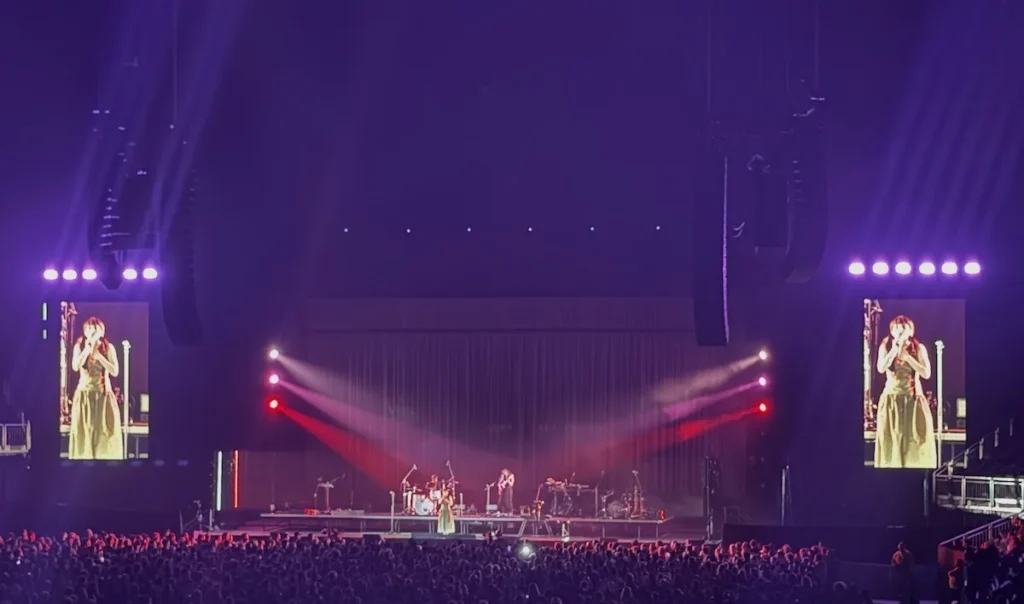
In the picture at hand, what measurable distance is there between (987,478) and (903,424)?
2707 millimetres

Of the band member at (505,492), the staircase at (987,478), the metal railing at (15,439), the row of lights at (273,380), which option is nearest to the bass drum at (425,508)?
the band member at (505,492)

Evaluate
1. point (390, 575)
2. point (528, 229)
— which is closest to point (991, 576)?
point (390, 575)

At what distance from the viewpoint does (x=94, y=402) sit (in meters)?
25.1

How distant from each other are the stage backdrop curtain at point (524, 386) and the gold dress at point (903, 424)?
3471 millimetres

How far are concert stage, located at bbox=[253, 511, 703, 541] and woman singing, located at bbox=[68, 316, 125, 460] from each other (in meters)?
3.32

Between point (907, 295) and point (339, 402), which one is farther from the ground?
point (907, 295)

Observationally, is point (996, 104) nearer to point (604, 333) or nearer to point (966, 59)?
point (966, 59)

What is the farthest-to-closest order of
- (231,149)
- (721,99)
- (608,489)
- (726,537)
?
(608,489) → (231,149) → (726,537) → (721,99)

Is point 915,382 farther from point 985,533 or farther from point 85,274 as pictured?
point 85,274

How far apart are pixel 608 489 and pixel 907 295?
711cm

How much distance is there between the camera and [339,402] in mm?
27406

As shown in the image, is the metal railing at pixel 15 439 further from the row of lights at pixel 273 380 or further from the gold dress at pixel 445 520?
the gold dress at pixel 445 520

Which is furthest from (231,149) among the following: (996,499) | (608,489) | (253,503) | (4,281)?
(996,499)

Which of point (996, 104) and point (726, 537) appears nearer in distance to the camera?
point (726, 537)
